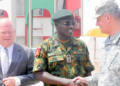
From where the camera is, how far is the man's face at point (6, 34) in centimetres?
249

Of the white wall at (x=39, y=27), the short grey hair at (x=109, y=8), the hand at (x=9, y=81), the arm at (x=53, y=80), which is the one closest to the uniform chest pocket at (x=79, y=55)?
the arm at (x=53, y=80)

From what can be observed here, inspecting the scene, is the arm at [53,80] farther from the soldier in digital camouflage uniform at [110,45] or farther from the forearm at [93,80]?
the soldier in digital camouflage uniform at [110,45]

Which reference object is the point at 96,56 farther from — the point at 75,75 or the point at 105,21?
the point at 105,21

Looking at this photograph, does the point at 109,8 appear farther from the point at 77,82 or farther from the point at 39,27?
the point at 39,27

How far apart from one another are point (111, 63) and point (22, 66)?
1321 millimetres

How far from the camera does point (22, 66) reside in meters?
2.51

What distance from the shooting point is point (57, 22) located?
2289 millimetres

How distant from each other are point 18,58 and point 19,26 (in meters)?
13.6

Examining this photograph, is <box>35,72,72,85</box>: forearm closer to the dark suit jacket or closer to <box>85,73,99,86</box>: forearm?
<box>85,73,99,86</box>: forearm

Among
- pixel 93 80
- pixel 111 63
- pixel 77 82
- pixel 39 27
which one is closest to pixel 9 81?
pixel 77 82

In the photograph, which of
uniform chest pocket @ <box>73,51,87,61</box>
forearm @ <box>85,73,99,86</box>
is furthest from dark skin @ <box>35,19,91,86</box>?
uniform chest pocket @ <box>73,51,87,61</box>

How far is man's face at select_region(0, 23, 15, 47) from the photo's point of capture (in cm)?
249

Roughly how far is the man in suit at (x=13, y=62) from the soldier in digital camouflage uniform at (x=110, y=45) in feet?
3.82

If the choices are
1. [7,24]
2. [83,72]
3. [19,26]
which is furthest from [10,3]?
[83,72]
